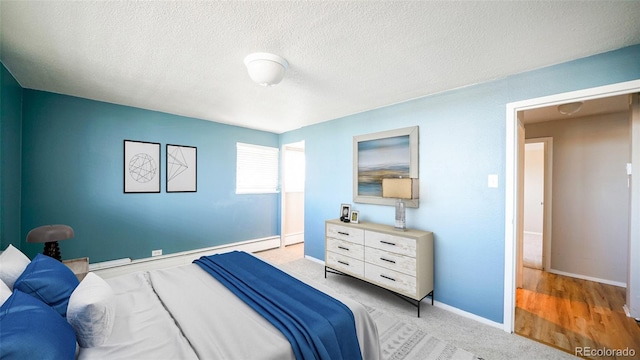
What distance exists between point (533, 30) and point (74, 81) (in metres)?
4.03

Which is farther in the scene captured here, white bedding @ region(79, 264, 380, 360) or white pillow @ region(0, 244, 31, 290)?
white pillow @ region(0, 244, 31, 290)

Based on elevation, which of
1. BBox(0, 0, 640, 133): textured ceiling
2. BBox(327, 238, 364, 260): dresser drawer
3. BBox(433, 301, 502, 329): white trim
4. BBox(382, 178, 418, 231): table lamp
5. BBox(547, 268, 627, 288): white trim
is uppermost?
BBox(0, 0, 640, 133): textured ceiling

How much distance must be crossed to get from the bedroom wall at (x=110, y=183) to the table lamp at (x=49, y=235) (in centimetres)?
88

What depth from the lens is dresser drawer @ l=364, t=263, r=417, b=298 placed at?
254cm

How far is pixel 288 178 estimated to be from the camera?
206 inches

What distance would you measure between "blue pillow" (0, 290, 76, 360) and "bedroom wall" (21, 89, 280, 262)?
2412 mm

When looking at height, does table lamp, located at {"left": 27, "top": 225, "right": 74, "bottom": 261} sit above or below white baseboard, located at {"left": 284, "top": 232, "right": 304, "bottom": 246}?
above

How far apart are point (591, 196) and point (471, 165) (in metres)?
2.40

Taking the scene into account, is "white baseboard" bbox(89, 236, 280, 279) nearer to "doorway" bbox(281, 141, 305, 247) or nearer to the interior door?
"doorway" bbox(281, 141, 305, 247)

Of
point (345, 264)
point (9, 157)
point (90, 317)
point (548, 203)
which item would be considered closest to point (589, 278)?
point (548, 203)

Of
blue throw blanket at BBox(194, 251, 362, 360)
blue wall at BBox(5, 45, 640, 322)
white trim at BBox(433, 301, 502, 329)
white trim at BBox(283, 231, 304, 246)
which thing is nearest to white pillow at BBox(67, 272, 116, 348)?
blue throw blanket at BBox(194, 251, 362, 360)

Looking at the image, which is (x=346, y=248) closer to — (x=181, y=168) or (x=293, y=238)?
(x=293, y=238)

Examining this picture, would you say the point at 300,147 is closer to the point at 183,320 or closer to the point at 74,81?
the point at 74,81

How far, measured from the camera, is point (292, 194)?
5.42 meters
